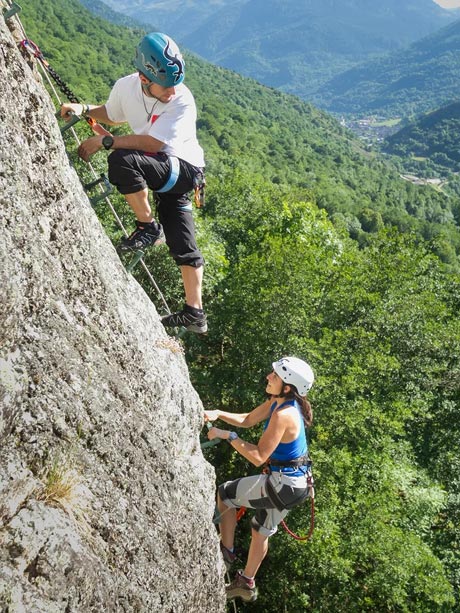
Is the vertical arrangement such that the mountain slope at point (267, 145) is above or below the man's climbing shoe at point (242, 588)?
below

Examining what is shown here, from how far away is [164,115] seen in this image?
19.5 ft

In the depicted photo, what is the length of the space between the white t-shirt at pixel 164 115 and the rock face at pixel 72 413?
109 cm

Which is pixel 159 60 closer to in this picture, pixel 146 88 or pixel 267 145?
pixel 146 88

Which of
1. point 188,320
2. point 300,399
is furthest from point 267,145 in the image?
point 300,399

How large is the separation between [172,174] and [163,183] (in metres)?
0.14

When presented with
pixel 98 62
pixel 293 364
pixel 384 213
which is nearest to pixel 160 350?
pixel 293 364

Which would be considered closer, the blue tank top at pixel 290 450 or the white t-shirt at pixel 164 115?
the white t-shirt at pixel 164 115

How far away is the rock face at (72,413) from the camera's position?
4289 millimetres

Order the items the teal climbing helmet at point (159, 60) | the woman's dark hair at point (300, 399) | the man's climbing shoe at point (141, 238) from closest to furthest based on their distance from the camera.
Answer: the teal climbing helmet at point (159, 60) → the man's climbing shoe at point (141, 238) → the woman's dark hair at point (300, 399)

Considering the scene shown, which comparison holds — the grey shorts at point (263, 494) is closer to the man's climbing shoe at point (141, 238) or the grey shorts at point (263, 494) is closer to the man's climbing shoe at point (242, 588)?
the man's climbing shoe at point (242, 588)

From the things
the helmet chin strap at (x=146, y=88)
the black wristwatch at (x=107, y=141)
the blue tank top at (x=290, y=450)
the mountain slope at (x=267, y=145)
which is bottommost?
the mountain slope at (x=267, y=145)

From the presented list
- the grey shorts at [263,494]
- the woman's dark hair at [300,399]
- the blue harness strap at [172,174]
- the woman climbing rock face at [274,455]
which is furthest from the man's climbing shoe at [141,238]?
the grey shorts at [263,494]

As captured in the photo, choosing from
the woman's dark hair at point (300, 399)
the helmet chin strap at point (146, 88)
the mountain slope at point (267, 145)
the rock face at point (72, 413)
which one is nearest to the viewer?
the rock face at point (72, 413)

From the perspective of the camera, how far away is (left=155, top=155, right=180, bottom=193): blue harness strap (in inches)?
233
